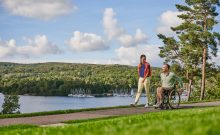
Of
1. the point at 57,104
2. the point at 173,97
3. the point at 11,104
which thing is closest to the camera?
the point at 173,97

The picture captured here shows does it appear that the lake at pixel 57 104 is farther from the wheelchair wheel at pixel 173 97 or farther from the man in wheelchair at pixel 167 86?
the man in wheelchair at pixel 167 86

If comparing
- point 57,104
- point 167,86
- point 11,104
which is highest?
point 167,86

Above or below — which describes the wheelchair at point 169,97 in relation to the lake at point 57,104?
above

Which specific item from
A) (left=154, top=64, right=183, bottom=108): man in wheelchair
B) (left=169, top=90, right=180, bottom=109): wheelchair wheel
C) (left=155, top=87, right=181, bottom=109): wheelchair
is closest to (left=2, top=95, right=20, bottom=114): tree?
(left=169, top=90, right=180, bottom=109): wheelchair wheel

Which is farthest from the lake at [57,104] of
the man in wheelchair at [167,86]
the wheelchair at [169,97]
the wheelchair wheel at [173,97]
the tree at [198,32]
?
the man in wheelchair at [167,86]

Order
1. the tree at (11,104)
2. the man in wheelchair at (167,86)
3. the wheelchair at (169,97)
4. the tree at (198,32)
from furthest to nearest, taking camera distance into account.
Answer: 1. the tree at (11,104)
2. the tree at (198,32)
3. the wheelchair at (169,97)
4. the man in wheelchair at (167,86)

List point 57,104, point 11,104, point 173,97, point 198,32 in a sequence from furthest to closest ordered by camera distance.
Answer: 1. point 57,104
2. point 11,104
3. point 198,32
4. point 173,97

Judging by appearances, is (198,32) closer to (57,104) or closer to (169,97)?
(169,97)

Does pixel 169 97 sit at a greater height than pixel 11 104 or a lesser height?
greater

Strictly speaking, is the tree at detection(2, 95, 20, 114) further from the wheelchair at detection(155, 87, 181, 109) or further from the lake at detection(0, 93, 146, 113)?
the wheelchair at detection(155, 87, 181, 109)

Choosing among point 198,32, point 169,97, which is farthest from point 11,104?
point 169,97

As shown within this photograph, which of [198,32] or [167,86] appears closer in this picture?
[167,86]

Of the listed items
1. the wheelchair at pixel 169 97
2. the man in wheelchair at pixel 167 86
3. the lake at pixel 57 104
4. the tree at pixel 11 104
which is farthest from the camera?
the lake at pixel 57 104

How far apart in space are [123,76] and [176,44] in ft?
441
